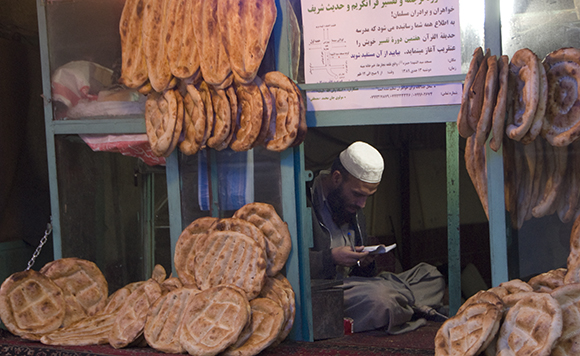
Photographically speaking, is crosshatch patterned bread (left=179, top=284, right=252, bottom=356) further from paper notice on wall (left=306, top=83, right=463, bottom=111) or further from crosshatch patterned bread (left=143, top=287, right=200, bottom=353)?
paper notice on wall (left=306, top=83, right=463, bottom=111)

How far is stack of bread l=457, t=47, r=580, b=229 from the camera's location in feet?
6.41

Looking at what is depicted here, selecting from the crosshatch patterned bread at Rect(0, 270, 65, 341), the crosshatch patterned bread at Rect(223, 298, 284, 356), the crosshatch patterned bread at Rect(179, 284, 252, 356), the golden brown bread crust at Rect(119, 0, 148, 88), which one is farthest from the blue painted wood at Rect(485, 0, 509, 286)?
the crosshatch patterned bread at Rect(0, 270, 65, 341)

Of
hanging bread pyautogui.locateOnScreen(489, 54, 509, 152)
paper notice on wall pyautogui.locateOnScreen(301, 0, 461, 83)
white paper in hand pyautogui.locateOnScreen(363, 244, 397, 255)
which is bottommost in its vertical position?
white paper in hand pyautogui.locateOnScreen(363, 244, 397, 255)

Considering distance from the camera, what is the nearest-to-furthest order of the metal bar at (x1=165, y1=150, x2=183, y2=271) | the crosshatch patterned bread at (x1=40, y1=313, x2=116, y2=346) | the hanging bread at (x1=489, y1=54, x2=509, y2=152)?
the hanging bread at (x1=489, y1=54, x2=509, y2=152) < the crosshatch patterned bread at (x1=40, y1=313, x2=116, y2=346) < the metal bar at (x1=165, y1=150, x2=183, y2=271)

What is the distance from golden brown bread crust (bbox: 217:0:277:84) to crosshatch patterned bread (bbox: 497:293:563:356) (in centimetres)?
154

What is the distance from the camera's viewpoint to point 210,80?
8.30 ft

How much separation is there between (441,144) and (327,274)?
1632 millimetres

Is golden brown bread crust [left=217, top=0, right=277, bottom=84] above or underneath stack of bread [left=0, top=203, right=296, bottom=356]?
above

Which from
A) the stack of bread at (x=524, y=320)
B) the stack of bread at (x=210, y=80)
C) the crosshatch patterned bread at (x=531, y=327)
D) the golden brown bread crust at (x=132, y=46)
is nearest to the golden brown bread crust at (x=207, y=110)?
the stack of bread at (x=210, y=80)

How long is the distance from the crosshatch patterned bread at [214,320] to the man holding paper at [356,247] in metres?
0.59

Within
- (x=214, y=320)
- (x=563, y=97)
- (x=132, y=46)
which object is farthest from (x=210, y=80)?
(x=563, y=97)

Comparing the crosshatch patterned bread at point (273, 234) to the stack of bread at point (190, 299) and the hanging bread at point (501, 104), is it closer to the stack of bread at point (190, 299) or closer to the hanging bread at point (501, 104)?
the stack of bread at point (190, 299)

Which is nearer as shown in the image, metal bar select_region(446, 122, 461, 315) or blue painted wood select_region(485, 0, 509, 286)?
blue painted wood select_region(485, 0, 509, 286)

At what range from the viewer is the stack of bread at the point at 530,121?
195cm
